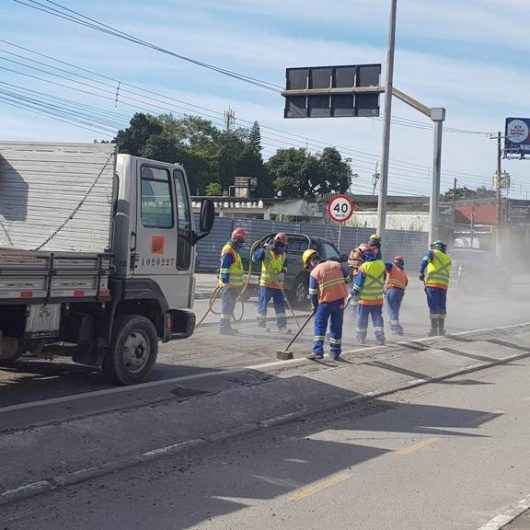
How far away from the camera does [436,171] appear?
22797 mm

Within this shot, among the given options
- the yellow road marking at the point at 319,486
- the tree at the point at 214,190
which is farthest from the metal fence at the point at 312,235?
the tree at the point at 214,190

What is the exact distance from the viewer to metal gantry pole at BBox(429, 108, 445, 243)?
2214 centimetres

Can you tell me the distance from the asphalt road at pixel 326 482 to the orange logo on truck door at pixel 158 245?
8.79 ft

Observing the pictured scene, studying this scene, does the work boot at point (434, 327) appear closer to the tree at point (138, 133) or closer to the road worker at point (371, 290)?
the road worker at point (371, 290)

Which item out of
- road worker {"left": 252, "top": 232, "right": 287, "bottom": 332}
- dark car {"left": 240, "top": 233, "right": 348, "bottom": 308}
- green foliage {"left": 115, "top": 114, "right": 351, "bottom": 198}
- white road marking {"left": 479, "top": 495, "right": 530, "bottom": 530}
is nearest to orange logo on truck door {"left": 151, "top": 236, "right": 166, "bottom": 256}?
white road marking {"left": 479, "top": 495, "right": 530, "bottom": 530}

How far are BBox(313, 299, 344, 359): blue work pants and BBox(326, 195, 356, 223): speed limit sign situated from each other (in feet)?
32.7

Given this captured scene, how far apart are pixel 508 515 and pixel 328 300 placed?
6191mm

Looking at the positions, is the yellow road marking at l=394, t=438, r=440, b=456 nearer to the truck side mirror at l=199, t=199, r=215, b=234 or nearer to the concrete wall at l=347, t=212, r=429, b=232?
the truck side mirror at l=199, t=199, r=215, b=234

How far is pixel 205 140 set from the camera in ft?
243

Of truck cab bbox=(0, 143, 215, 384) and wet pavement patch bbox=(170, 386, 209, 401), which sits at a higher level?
truck cab bbox=(0, 143, 215, 384)

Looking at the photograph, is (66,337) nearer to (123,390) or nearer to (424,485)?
(123,390)

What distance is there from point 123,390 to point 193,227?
7.48ft

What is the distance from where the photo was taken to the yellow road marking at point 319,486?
619 cm

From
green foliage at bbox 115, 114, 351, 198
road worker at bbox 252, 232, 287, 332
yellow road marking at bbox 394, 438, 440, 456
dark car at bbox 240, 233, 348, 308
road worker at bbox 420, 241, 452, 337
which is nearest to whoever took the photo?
yellow road marking at bbox 394, 438, 440, 456
